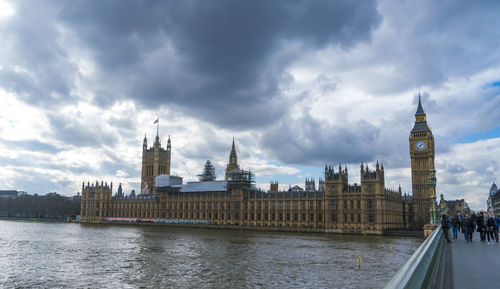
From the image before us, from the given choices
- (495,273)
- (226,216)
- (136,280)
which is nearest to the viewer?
(495,273)

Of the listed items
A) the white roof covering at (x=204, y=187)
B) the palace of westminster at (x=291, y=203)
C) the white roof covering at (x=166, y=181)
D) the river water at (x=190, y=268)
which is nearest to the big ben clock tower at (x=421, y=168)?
the palace of westminster at (x=291, y=203)

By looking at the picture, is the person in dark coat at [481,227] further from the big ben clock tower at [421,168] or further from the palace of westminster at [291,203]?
the big ben clock tower at [421,168]

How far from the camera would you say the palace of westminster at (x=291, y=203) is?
108 metres

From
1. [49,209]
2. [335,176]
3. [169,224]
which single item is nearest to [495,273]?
[335,176]

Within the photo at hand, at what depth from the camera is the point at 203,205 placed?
141m

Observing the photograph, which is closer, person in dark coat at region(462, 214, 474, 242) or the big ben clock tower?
person in dark coat at region(462, 214, 474, 242)

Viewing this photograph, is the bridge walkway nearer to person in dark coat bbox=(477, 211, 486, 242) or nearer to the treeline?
person in dark coat bbox=(477, 211, 486, 242)

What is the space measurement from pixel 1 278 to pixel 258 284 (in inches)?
910

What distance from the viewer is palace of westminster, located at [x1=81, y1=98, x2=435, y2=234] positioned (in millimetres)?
107644

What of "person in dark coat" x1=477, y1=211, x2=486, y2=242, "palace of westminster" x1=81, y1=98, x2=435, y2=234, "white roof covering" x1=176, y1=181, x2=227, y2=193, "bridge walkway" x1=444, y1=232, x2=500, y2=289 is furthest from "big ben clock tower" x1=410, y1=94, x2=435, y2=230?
"bridge walkway" x1=444, y1=232, x2=500, y2=289

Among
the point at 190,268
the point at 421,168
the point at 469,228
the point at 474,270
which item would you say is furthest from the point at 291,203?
the point at 474,270

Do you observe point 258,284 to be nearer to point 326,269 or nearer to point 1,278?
point 326,269

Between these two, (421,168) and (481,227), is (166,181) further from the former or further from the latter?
(481,227)

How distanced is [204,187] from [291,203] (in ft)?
131
